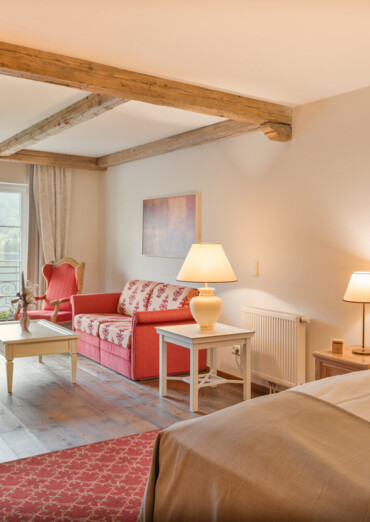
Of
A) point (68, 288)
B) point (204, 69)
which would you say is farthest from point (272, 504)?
point (68, 288)

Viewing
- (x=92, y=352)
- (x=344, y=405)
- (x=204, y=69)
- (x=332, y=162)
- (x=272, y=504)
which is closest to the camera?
(x=272, y=504)

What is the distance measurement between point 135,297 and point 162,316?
3.84 ft

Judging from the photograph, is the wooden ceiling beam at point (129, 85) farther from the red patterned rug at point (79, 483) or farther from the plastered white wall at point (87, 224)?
the plastered white wall at point (87, 224)

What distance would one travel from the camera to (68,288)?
6.57m

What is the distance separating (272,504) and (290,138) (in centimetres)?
335

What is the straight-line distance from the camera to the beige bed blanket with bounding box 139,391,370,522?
4.58 feet

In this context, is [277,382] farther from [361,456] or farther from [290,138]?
[361,456]

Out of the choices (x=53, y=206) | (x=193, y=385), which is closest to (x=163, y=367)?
(x=193, y=385)

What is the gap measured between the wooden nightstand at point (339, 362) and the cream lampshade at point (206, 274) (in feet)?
3.23

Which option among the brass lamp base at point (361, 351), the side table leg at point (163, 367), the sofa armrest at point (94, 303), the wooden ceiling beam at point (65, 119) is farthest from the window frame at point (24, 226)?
the brass lamp base at point (361, 351)

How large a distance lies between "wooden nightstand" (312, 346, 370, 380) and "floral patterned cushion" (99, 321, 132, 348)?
6.47ft

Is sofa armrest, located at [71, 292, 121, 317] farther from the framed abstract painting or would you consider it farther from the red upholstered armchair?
the framed abstract painting

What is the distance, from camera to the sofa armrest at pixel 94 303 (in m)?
6.04

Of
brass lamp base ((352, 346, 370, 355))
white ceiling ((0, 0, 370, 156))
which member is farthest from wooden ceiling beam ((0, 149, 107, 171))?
brass lamp base ((352, 346, 370, 355))
